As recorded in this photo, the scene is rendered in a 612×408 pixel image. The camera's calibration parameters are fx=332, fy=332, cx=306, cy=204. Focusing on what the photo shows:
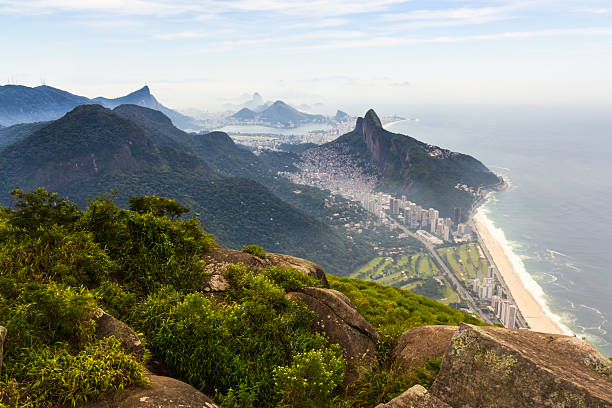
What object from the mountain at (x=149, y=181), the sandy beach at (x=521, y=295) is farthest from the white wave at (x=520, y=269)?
the mountain at (x=149, y=181)

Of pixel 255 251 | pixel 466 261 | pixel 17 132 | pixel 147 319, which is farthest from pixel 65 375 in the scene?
pixel 17 132

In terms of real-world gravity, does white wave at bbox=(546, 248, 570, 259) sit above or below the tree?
below

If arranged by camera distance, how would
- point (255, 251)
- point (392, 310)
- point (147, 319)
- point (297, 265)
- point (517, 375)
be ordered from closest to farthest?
point (517, 375) → point (147, 319) → point (255, 251) → point (297, 265) → point (392, 310)

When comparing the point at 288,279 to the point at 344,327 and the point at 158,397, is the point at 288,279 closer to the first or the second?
the point at 344,327

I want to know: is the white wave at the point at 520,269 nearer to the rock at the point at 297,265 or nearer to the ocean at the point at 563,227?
the ocean at the point at 563,227

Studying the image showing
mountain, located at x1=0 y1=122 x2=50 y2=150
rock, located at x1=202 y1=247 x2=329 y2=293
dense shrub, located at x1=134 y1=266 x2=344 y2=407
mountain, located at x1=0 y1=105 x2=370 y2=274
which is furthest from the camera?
mountain, located at x1=0 y1=122 x2=50 y2=150

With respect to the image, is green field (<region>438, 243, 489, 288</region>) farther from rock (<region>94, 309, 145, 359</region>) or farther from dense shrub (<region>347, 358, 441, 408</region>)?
rock (<region>94, 309, 145, 359</region>)

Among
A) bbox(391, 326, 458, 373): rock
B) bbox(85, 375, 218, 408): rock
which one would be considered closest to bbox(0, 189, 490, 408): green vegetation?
bbox(85, 375, 218, 408): rock

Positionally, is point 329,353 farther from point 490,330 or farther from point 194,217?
point 194,217
